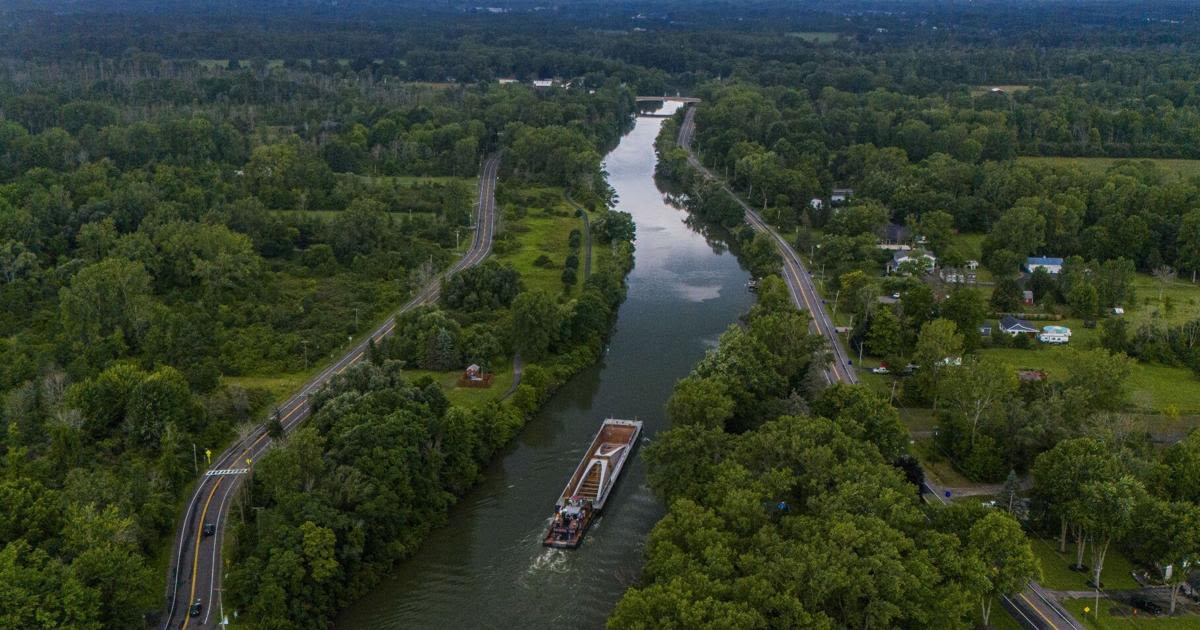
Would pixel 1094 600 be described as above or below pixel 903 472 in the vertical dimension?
below

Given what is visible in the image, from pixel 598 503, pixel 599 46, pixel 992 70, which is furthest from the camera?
pixel 599 46

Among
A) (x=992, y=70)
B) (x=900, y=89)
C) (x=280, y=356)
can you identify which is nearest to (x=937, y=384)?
(x=280, y=356)

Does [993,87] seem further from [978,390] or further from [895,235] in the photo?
[978,390]

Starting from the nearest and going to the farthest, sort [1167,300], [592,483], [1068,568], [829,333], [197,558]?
[197,558] → [1068,568] → [592,483] → [829,333] → [1167,300]

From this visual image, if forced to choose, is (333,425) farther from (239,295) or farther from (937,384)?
(937,384)

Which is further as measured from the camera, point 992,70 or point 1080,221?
point 992,70

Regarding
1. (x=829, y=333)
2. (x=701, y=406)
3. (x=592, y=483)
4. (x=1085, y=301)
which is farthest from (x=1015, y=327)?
(x=592, y=483)
